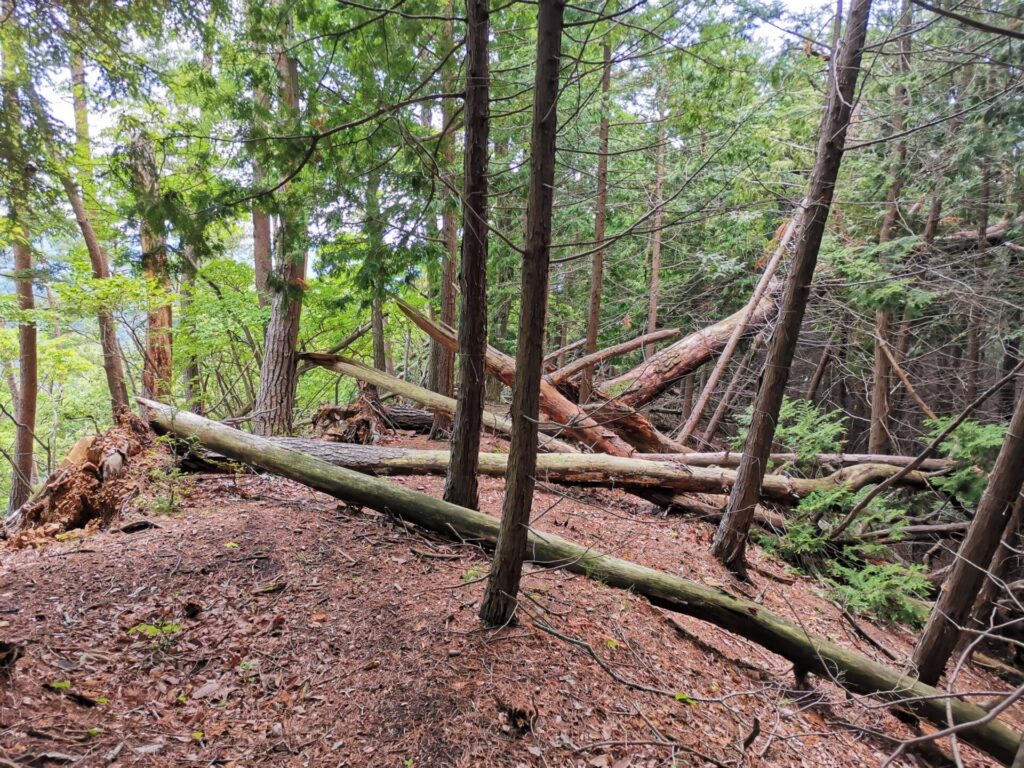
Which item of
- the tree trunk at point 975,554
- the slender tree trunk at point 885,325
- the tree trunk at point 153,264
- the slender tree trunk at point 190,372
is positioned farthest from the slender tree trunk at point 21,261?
the slender tree trunk at point 885,325

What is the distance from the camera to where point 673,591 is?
4.34 m

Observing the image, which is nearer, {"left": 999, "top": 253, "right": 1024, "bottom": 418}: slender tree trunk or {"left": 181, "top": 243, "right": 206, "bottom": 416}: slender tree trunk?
{"left": 999, "top": 253, "right": 1024, "bottom": 418}: slender tree trunk

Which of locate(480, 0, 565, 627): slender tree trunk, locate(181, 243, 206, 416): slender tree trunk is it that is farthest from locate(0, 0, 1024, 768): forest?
locate(181, 243, 206, 416): slender tree trunk

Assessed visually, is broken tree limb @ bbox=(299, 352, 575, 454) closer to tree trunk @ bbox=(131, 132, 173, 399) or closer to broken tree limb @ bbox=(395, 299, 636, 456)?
broken tree limb @ bbox=(395, 299, 636, 456)

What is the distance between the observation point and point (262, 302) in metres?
10.4

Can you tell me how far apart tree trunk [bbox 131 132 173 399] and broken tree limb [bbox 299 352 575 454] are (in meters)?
2.38

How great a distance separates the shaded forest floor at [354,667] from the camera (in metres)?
2.64

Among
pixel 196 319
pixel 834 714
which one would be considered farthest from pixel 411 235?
pixel 196 319

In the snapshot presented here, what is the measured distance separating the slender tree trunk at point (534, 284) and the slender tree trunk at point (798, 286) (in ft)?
10.6

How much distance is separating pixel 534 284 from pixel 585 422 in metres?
5.93

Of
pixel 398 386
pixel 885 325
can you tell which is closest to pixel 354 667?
pixel 398 386

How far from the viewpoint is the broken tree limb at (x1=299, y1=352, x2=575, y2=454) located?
861 centimetres

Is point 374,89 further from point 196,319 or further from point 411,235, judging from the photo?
point 196,319

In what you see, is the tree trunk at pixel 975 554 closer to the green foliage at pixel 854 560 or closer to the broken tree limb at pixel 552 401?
the green foliage at pixel 854 560
